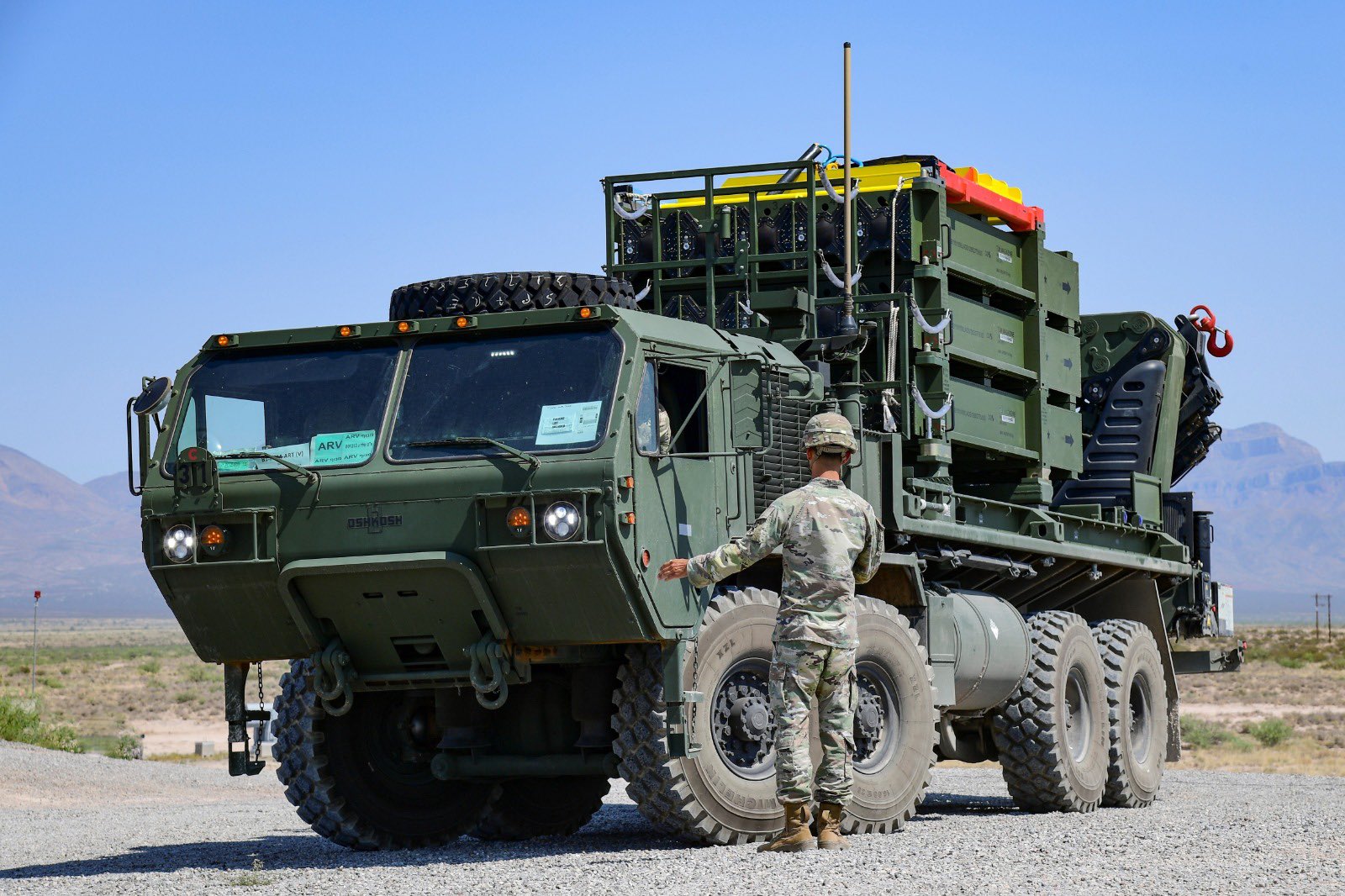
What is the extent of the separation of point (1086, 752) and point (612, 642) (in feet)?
17.0

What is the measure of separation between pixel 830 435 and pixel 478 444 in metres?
1.72

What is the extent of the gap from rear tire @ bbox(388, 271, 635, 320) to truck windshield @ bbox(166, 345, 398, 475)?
557mm

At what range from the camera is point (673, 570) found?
340 inches

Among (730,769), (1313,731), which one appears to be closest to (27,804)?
(730,769)

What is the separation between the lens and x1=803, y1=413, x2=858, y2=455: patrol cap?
8.85 meters

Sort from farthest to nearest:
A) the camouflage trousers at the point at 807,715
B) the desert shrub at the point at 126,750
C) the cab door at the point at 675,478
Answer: the desert shrub at the point at 126,750, the cab door at the point at 675,478, the camouflage trousers at the point at 807,715

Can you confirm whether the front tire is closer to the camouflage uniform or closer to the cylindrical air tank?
the camouflage uniform

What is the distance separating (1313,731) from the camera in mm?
29438

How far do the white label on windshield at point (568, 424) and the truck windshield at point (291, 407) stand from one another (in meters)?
0.92

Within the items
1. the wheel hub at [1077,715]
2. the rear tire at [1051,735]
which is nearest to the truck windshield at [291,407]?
the rear tire at [1051,735]

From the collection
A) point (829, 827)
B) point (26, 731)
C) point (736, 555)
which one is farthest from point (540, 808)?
point (26, 731)

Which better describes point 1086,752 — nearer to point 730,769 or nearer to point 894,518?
point 894,518

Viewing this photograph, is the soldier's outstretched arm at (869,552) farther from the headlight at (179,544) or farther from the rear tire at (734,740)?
the headlight at (179,544)

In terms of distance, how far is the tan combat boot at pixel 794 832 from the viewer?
28.3 feet
